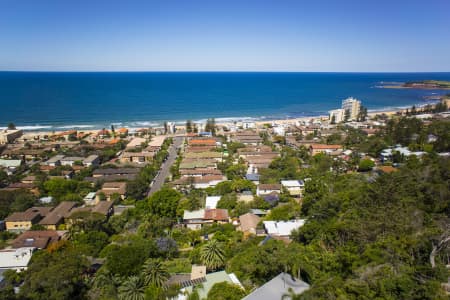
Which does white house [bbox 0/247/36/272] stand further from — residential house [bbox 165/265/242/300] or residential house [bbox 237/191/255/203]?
residential house [bbox 237/191/255/203]

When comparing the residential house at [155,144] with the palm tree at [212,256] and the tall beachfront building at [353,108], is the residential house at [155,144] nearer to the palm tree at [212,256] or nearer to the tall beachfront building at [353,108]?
the palm tree at [212,256]

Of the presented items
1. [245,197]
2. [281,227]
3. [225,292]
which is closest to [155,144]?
[245,197]

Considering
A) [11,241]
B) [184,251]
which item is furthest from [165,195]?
[11,241]

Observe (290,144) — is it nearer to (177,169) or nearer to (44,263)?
(177,169)

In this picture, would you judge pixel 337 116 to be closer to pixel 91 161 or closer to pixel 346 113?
pixel 346 113

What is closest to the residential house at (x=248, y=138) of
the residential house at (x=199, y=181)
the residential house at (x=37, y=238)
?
the residential house at (x=199, y=181)

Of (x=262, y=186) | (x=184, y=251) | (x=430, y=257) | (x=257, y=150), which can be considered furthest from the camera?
(x=257, y=150)
